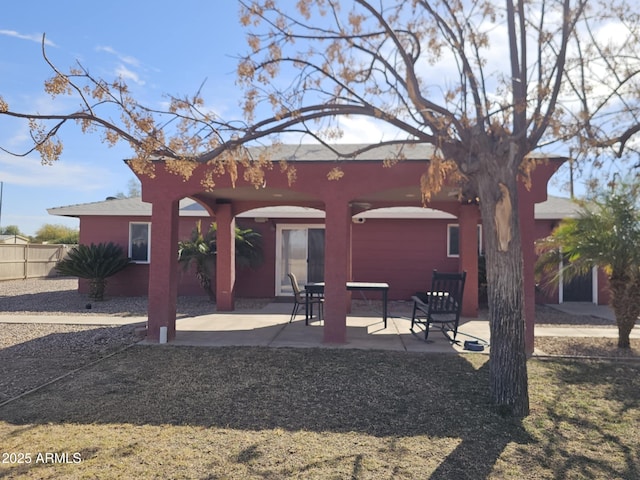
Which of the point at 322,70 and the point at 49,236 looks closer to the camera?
the point at 322,70

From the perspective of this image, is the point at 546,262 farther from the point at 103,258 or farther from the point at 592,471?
the point at 103,258

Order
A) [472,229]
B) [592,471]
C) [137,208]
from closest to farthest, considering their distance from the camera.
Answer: [592,471], [472,229], [137,208]

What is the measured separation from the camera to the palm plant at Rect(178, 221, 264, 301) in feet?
40.6

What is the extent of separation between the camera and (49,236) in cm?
3750

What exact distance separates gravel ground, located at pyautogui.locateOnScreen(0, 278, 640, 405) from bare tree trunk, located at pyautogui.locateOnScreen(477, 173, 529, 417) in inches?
125

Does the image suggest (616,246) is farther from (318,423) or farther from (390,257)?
(390,257)

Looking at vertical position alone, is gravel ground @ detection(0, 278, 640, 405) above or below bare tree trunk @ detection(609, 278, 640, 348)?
below

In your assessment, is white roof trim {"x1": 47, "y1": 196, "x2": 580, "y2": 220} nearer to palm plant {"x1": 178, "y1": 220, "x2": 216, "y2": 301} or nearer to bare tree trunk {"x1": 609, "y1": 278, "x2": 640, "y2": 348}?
palm plant {"x1": 178, "y1": 220, "x2": 216, "y2": 301}

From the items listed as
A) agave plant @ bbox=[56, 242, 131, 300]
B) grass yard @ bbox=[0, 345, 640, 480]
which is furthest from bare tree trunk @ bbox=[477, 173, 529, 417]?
agave plant @ bbox=[56, 242, 131, 300]

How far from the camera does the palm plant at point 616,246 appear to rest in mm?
7539

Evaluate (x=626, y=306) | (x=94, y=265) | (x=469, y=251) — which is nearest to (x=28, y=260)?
(x=94, y=265)

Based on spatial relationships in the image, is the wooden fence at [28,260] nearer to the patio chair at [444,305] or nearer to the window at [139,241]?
the window at [139,241]

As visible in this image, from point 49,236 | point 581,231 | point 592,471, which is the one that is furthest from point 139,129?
point 49,236

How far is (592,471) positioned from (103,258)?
12941mm
